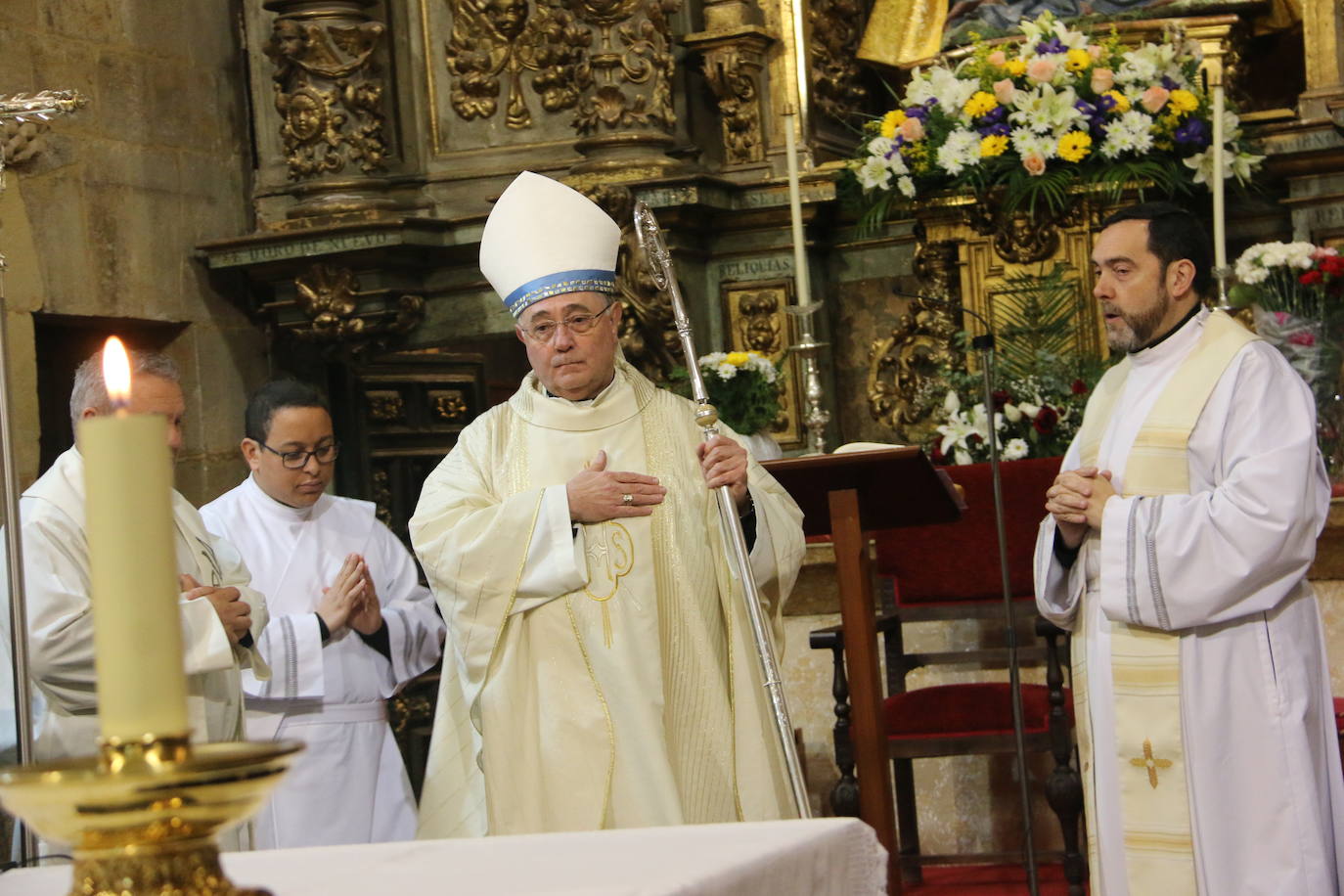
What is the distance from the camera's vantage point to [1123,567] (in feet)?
12.5

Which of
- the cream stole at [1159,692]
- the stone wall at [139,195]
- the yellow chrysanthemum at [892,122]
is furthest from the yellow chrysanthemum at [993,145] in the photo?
the stone wall at [139,195]

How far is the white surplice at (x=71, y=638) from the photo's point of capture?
3.34 meters

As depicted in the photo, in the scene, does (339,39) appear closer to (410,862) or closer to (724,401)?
(724,401)

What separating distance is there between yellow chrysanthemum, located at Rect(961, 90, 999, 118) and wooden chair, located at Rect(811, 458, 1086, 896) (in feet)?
4.98

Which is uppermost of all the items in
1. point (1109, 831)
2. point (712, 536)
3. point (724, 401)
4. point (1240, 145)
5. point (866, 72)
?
point (866, 72)

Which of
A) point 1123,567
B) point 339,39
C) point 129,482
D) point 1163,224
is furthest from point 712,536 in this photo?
point 339,39

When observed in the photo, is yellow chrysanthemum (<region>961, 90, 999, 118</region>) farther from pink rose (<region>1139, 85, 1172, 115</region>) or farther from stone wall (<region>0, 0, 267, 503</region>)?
stone wall (<region>0, 0, 267, 503</region>)

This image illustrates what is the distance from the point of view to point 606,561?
3.92 metres

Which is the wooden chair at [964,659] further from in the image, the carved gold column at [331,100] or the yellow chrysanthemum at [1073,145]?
the carved gold column at [331,100]

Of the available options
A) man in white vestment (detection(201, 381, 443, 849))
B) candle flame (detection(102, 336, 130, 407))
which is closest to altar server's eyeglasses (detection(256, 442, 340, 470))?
man in white vestment (detection(201, 381, 443, 849))

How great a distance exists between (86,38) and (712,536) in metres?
4.20

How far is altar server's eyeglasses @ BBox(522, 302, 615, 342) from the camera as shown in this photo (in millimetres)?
3959

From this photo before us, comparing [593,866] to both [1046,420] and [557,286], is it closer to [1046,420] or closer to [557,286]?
[557,286]

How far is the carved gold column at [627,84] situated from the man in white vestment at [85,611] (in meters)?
3.13
